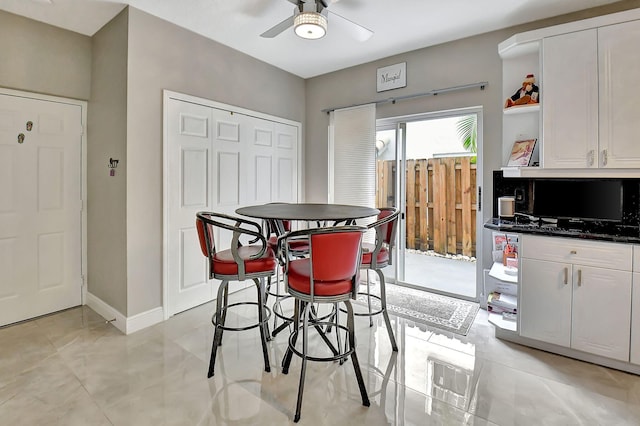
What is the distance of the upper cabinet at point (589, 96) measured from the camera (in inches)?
93.0

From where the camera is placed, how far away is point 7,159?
9.51 feet

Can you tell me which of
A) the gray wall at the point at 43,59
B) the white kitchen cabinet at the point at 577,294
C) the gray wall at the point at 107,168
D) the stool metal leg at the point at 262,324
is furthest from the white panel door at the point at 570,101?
the gray wall at the point at 43,59

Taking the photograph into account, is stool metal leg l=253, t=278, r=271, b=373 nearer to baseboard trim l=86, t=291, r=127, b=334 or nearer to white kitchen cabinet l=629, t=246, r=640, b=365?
baseboard trim l=86, t=291, r=127, b=334

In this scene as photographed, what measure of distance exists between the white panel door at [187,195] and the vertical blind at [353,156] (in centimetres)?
173

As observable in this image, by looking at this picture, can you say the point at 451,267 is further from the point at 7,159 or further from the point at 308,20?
the point at 7,159

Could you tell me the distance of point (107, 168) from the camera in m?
3.06

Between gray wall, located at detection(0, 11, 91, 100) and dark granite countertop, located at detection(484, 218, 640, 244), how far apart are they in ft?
13.8

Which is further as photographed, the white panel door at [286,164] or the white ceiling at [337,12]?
the white panel door at [286,164]

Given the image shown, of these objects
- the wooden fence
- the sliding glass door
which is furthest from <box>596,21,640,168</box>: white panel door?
the wooden fence

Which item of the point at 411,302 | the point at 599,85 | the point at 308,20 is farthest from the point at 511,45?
the point at 411,302

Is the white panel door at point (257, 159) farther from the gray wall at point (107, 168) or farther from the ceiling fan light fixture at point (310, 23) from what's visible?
the ceiling fan light fixture at point (310, 23)

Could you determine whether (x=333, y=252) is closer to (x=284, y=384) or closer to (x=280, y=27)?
(x=284, y=384)

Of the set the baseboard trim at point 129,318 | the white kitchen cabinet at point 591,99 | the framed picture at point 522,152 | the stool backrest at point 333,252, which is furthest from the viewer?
the framed picture at point 522,152

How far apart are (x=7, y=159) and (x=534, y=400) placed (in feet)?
15.0
